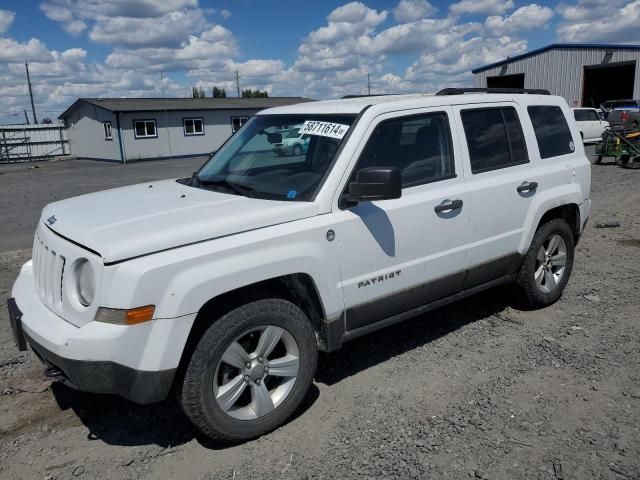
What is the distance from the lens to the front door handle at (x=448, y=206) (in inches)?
159

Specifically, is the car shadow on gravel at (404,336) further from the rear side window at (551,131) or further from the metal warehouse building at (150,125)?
the metal warehouse building at (150,125)

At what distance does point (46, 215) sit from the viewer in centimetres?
378

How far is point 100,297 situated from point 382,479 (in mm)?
1761

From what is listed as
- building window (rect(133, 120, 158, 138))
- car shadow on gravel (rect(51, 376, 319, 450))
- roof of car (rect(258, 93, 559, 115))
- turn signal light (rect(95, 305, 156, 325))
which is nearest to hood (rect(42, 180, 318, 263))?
turn signal light (rect(95, 305, 156, 325))

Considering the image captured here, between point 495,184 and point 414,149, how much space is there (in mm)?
831

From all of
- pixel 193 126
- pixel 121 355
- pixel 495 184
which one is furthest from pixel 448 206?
pixel 193 126

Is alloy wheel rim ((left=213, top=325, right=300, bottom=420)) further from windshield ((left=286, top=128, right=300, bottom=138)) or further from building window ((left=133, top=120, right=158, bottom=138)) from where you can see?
building window ((left=133, top=120, right=158, bottom=138))

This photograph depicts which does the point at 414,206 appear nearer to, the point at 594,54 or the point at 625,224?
the point at 625,224

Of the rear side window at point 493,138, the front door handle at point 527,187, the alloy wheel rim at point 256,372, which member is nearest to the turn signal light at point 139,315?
the alloy wheel rim at point 256,372

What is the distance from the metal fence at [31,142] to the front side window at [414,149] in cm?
3933

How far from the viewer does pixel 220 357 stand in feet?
10.1

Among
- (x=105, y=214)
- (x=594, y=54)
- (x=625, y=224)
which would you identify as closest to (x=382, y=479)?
(x=105, y=214)

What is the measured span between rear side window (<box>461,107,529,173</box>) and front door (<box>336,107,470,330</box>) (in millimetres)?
220

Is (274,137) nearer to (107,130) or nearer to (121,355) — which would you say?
(121,355)
